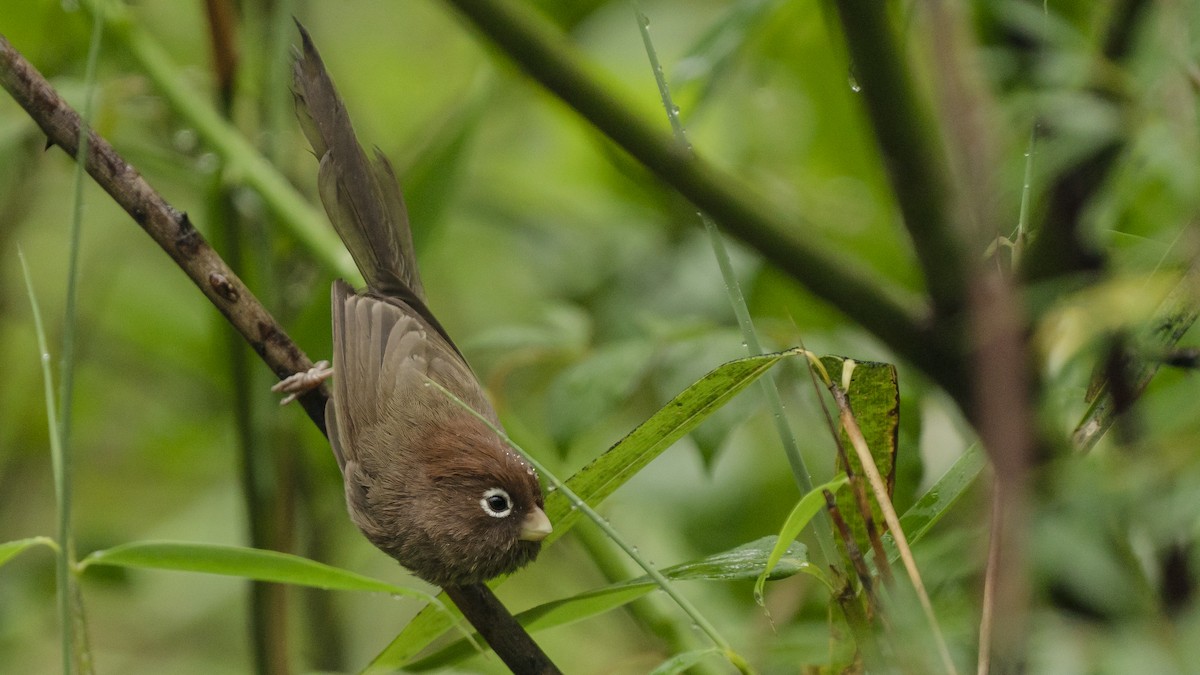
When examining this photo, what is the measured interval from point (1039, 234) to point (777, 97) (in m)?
1.99

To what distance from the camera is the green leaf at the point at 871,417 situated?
1.57 metres

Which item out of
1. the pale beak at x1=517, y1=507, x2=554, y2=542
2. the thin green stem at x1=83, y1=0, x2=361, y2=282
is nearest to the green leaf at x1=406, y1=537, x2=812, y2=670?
the pale beak at x1=517, y1=507, x2=554, y2=542

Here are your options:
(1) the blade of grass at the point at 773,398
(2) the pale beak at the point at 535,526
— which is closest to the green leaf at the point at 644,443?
(1) the blade of grass at the point at 773,398

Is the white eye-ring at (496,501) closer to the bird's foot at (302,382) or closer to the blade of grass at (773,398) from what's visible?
the bird's foot at (302,382)

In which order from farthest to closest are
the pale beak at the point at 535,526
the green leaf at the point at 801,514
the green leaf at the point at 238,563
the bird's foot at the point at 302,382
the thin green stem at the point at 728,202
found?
the pale beak at the point at 535,526 < the bird's foot at the point at 302,382 < the thin green stem at the point at 728,202 < the green leaf at the point at 238,563 < the green leaf at the point at 801,514

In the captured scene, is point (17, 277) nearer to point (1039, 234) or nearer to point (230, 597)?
point (230, 597)

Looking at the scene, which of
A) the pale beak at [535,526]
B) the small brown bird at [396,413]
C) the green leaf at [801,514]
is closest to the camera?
the green leaf at [801,514]

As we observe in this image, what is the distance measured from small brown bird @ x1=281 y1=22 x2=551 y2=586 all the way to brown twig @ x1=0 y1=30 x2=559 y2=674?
37 cm

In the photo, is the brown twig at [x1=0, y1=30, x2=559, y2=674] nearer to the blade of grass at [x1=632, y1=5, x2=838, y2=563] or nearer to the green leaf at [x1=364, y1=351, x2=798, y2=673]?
the green leaf at [x1=364, y1=351, x2=798, y2=673]

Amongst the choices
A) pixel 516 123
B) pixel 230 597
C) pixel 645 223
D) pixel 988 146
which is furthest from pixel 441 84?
pixel 988 146

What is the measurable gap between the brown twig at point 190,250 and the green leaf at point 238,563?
24cm

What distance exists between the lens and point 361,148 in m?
2.67

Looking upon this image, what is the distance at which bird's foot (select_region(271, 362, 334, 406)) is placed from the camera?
6.64 ft

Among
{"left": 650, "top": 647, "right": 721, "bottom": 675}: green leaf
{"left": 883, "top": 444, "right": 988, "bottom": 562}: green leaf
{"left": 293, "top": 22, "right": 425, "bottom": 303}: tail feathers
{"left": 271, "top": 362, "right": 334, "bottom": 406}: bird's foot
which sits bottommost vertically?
{"left": 650, "top": 647, "right": 721, "bottom": 675}: green leaf
